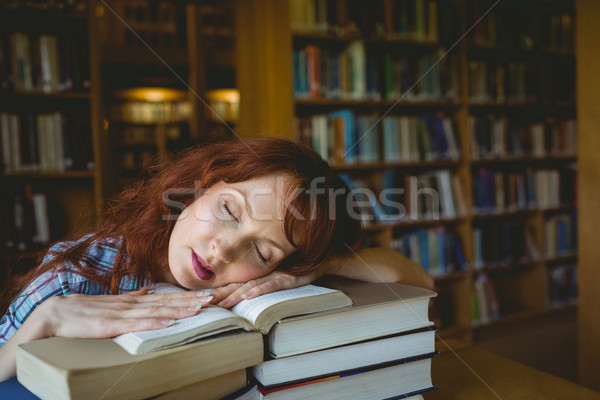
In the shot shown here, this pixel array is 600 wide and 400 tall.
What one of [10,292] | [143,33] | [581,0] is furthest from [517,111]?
[143,33]

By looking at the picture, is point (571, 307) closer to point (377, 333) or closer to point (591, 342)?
point (591, 342)

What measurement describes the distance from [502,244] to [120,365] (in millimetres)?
3200

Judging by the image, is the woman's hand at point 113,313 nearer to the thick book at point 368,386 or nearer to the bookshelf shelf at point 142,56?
the thick book at point 368,386

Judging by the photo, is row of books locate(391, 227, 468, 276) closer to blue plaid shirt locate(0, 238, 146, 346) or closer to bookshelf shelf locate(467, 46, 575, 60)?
bookshelf shelf locate(467, 46, 575, 60)

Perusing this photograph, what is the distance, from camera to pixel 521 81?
3.31 metres

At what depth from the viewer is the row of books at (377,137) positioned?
2.65 meters

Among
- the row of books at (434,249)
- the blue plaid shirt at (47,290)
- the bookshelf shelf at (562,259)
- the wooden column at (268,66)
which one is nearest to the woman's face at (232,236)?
the blue plaid shirt at (47,290)

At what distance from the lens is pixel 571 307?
11.7ft

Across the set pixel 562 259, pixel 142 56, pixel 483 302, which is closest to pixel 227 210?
pixel 483 302

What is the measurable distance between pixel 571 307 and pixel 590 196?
2316 mm

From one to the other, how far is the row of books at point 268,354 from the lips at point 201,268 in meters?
0.16

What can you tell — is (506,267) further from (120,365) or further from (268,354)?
(120,365)

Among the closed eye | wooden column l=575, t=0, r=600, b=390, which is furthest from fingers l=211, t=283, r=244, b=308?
wooden column l=575, t=0, r=600, b=390

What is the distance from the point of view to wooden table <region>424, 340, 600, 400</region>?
0.71 metres
